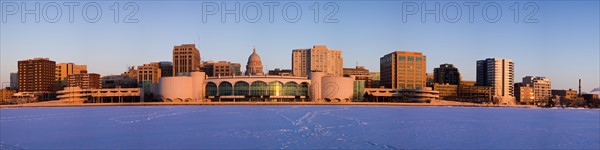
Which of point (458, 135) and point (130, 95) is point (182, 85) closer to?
point (130, 95)

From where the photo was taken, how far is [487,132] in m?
54.1

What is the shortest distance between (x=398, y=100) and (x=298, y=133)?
147 m

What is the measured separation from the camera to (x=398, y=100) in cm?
19175

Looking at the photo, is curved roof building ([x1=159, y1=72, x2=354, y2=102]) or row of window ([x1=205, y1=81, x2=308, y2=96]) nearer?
curved roof building ([x1=159, y1=72, x2=354, y2=102])

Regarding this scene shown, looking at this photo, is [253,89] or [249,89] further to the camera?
[253,89]

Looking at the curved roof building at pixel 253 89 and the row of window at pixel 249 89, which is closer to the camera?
the curved roof building at pixel 253 89

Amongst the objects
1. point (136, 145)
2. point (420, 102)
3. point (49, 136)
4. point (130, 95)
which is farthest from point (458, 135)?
point (130, 95)

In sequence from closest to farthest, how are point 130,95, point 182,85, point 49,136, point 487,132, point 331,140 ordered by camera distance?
point 331,140
point 49,136
point 487,132
point 182,85
point 130,95

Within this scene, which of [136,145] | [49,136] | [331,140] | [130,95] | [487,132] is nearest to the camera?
[136,145]

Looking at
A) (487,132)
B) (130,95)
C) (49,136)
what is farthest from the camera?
(130,95)

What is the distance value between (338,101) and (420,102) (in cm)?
3004

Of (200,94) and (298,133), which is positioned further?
(200,94)

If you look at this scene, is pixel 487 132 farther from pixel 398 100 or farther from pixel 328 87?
pixel 398 100

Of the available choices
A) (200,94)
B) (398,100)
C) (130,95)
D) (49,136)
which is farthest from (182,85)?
(49,136)
